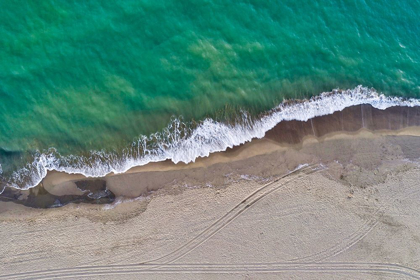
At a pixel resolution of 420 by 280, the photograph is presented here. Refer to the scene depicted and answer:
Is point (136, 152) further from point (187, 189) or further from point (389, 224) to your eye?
point (389, 224)

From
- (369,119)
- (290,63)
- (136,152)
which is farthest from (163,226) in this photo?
(369,119)

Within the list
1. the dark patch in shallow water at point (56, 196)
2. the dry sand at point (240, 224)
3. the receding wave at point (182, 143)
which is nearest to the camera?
the dry sand at point (240, 224)

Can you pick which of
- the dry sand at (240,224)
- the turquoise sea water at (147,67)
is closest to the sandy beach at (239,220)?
the dry sand at (240,224)

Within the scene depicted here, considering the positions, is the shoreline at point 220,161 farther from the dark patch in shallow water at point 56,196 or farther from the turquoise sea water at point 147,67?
the turquoise sea water at point 147,67

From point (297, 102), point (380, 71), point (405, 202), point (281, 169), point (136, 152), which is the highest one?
point (380, 71)

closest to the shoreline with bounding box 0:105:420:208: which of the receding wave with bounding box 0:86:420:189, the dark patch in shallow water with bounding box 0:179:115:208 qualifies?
the dark patch in shallow water with bounding box 0:179:115:208

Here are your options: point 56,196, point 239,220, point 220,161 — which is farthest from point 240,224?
point 56,196
